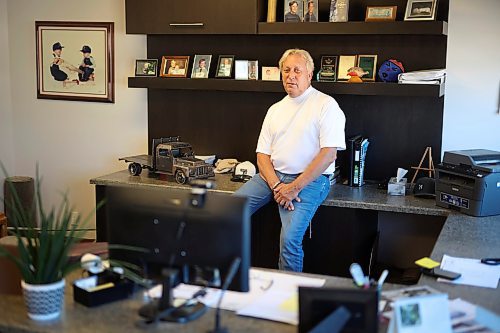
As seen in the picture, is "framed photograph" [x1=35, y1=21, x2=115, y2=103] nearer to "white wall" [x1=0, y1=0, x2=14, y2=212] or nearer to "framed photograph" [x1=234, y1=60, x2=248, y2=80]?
"white wall" [x1=0, y1=0, x2=14, y2=212]

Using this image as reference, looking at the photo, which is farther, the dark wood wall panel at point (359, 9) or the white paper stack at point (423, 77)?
the dark wood wall panel at point (359, 9)

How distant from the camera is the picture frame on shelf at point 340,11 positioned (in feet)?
14.8

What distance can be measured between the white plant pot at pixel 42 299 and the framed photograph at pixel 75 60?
320cm

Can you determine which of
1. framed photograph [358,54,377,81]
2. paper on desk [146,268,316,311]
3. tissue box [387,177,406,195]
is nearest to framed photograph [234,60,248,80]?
framed photograph [358,54,377,81]

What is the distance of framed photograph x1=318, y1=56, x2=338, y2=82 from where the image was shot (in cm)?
463

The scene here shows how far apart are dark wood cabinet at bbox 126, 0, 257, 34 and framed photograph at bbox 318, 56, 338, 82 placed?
50 cm

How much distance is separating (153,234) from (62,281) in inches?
13.4

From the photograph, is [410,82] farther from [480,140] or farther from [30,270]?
[30,270]

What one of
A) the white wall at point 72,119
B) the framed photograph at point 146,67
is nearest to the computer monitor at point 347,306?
the framed photograph at point 146,67

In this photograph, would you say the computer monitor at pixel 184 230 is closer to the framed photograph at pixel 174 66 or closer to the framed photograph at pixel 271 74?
the framed photograph at pixel 271 74

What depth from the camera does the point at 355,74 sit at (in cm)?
452

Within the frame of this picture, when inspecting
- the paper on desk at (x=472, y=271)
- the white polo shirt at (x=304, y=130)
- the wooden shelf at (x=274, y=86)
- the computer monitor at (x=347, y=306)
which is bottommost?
the paper on desk at (x=472, y=271)

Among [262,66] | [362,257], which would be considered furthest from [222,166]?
[362,257]

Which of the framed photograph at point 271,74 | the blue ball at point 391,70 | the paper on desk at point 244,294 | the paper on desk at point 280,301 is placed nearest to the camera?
the paper on desk at point 280,301
